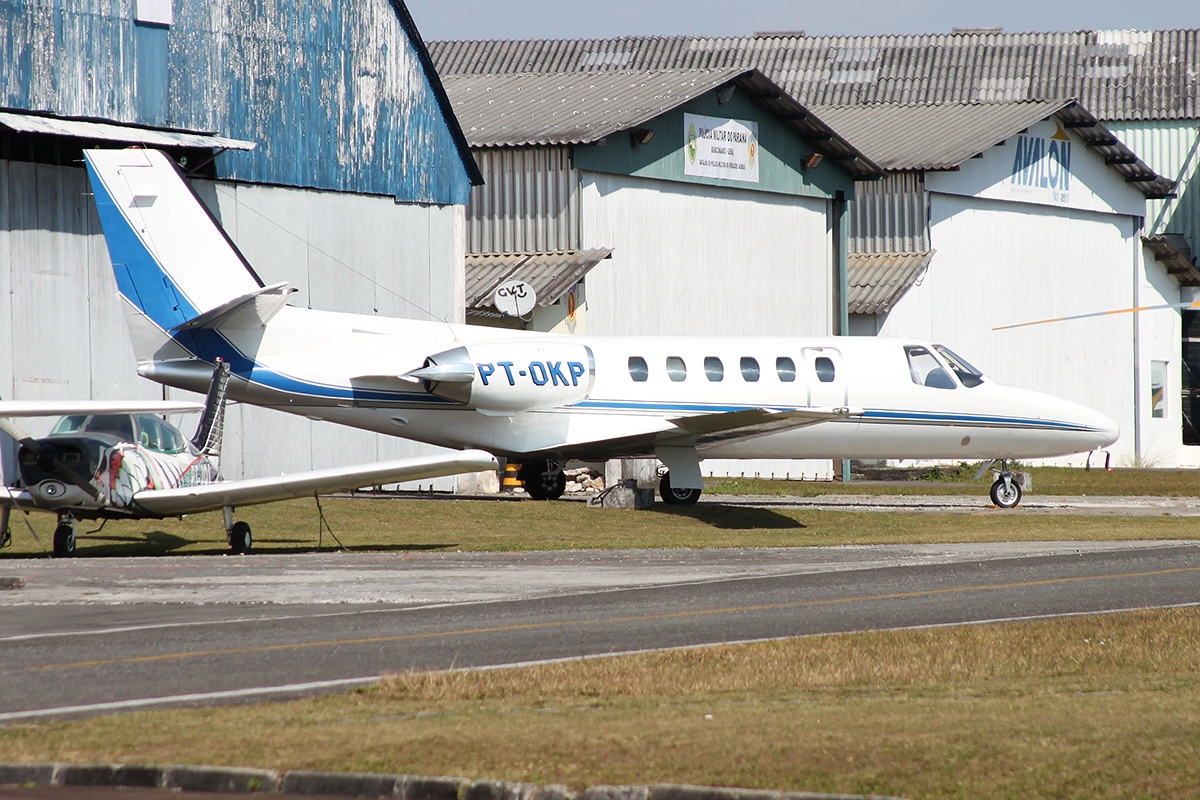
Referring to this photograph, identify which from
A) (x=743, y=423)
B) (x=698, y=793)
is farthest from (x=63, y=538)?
(x=698, y=793)

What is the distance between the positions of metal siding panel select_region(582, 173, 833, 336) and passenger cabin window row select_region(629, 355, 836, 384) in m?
10.5

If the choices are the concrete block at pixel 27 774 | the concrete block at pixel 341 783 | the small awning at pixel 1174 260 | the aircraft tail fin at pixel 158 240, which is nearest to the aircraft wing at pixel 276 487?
the aircraft tail fin at pixel 158 240

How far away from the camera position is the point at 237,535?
21594 mm

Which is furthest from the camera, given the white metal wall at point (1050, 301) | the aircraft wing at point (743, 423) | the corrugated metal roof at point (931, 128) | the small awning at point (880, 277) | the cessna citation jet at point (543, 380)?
the white metal wall at point (1050, 301)

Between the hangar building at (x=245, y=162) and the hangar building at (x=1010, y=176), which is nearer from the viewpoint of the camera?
the hangar building at (x=245, y=162)

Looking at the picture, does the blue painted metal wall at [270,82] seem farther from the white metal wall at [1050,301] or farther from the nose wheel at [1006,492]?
the white metal wall at [1050,301]

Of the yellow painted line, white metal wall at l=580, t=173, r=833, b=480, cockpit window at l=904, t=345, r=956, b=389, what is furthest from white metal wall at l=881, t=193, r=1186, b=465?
the yellow painted line

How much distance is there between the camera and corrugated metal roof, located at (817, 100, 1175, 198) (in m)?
49.8

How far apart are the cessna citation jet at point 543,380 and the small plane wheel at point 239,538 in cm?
389

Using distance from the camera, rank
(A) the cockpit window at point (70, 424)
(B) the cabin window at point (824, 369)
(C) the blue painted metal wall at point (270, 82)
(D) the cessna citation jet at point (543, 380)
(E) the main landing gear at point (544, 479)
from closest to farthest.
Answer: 1. (A) the cockpit window at point (70, 424)
2. (D) the cessna citation jet at point (543, 380)
3. (C) the blue painted metal wall at point (270, 82)
4. (B) the cabin window at point (824, 369)
5. (E) the main landing gear at point (544, 479)

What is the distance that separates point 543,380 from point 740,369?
3.99m

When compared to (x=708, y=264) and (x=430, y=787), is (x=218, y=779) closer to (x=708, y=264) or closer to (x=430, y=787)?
(x=430, y=787)

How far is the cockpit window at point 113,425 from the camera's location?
20.5 metres

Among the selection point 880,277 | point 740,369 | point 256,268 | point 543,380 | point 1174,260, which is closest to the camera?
point 543,380
